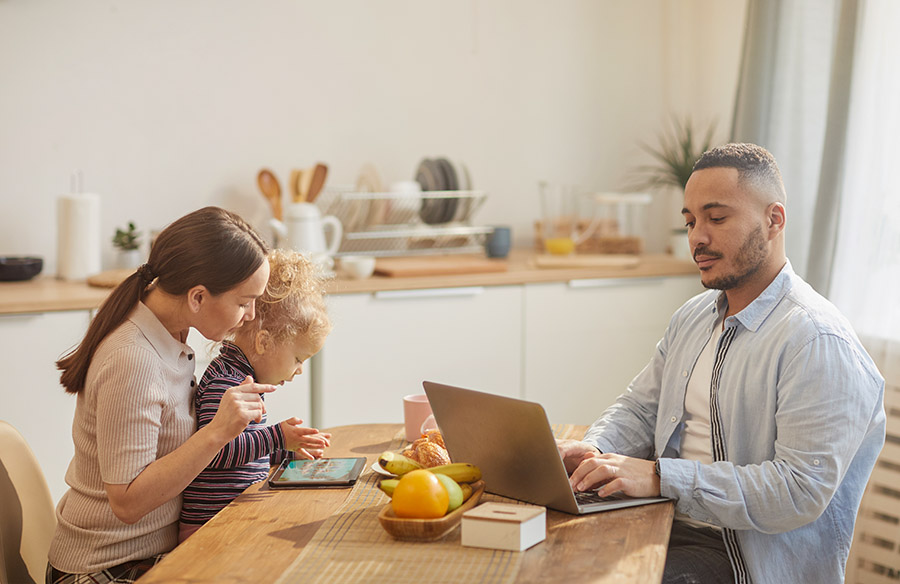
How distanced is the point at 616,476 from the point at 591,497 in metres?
0.05

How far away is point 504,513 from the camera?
1201 millimetres

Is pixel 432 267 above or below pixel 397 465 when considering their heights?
above

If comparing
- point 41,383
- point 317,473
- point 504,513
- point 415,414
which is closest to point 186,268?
point 317,473

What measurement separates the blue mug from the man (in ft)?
4.69

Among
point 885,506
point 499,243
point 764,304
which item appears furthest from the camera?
point 499,243

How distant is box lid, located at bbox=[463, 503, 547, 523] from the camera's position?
3.86 feet

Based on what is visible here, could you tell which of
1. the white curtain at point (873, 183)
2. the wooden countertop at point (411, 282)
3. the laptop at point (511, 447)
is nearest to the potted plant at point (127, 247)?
the wooden countertop at point (411, 282)

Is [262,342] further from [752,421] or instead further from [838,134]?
[838,134]

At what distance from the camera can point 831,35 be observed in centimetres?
262

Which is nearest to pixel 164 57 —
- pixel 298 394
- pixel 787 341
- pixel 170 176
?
pixel 170 176

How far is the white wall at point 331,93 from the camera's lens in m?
2.82

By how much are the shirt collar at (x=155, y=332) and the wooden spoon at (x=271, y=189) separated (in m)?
1.54

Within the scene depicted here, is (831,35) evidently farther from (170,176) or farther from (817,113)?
(170,176)

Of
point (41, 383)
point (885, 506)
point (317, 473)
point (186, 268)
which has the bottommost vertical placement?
point (885, 506)
